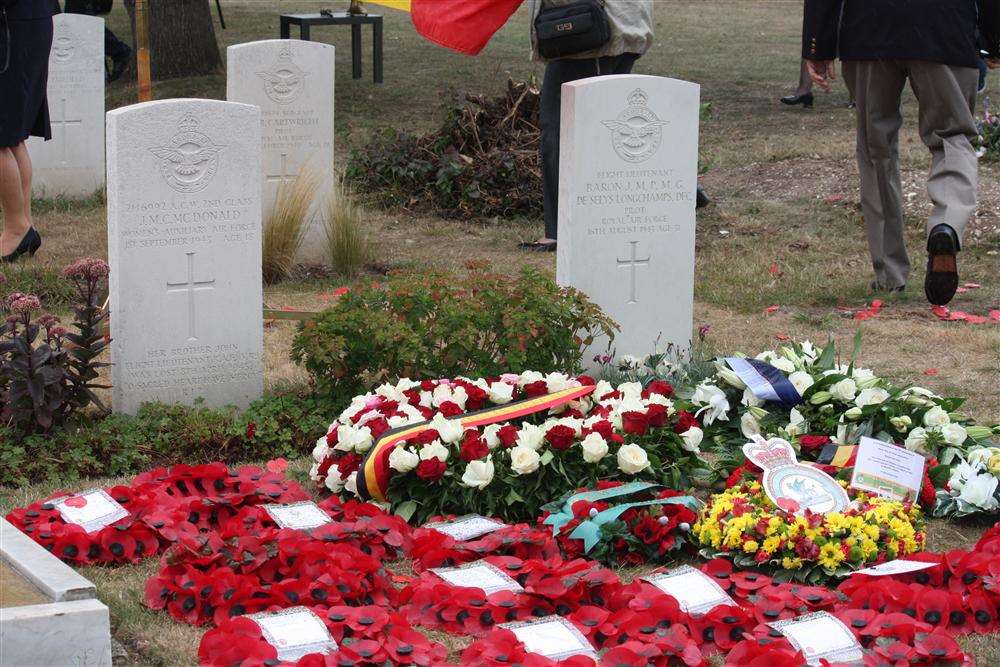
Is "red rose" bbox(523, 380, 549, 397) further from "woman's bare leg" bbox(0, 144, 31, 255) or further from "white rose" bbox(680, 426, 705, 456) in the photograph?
"woman's bare leg" bbox(0, 144, 31, 255)

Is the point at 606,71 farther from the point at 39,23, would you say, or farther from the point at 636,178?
the point at 39,23

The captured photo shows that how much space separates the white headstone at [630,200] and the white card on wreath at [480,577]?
86.2 inches

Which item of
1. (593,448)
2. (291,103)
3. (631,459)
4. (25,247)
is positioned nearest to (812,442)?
(631,459)

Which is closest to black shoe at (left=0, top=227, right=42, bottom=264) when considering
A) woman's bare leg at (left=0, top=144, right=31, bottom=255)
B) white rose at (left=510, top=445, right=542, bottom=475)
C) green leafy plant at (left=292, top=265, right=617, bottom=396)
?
woman's bare leg at (left=0, top=144, right=31, bottom=255)

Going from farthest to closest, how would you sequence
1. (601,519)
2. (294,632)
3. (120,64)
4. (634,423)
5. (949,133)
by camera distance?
1. (120,64)
2. (949,133)
3. (634,423)
4. (601,519)
5. (294,632)

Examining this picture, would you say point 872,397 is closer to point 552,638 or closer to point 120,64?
point 552,638

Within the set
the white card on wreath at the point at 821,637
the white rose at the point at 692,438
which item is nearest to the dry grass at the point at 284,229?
the white rose at the point at 692,438

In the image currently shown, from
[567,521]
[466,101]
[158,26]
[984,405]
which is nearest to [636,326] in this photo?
[984,405]

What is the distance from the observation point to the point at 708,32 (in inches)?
861

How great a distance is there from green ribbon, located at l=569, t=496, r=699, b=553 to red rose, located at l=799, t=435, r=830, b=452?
27.9 inches

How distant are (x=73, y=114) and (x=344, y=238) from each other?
3.19 m

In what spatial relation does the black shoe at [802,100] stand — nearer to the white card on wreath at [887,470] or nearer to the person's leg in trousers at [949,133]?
the person's leg in trousers at [949,133]

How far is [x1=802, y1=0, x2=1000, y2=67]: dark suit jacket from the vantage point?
6.45 meters

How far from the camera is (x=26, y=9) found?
284 inches
